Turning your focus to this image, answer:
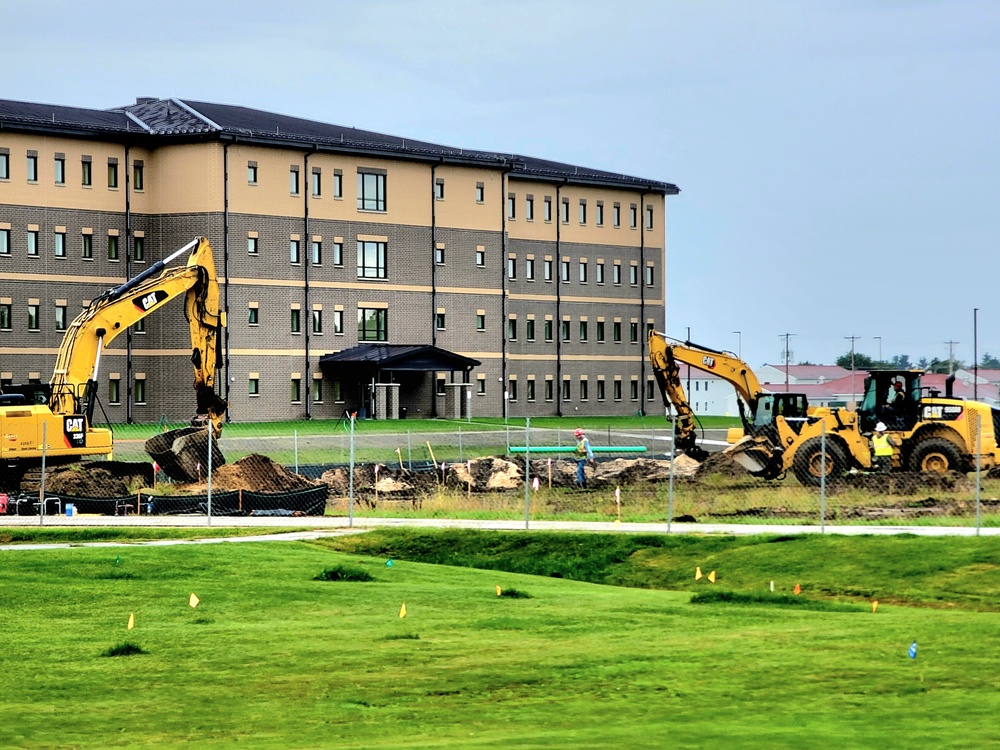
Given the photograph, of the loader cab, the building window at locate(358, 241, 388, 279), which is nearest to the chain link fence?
the loader cab

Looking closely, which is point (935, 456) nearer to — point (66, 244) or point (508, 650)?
point (508, 650)

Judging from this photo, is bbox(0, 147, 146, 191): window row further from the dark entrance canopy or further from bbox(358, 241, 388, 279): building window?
the dark entrance canopy

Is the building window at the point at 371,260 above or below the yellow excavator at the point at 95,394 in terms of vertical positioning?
above

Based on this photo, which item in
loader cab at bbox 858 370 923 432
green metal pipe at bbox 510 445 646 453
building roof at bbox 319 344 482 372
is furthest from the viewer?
building roof at bbox 319 344 482 372

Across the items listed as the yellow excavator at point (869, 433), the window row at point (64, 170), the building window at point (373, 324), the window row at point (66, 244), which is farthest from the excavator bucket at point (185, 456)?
the building window at point (373, 324)

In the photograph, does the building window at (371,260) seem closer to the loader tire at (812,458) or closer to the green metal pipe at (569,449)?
the green metal pipe at (569,449)

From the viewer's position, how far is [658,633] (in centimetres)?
1725

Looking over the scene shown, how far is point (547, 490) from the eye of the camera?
152 feet

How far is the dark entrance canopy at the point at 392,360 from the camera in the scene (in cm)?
8388

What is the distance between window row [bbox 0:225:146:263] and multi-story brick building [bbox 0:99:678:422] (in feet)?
0.27

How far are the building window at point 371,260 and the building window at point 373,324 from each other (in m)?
1.81

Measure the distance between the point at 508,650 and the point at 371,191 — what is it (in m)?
73.0

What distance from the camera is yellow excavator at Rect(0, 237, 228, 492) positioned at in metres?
40.1

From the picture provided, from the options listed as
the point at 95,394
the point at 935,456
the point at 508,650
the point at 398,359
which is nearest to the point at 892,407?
the point at 935,456
